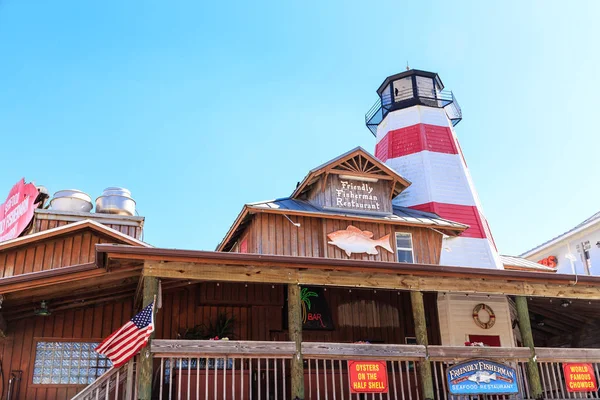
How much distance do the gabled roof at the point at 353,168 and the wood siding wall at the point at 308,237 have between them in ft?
4.79

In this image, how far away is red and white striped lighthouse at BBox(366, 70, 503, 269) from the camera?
20.6 meters

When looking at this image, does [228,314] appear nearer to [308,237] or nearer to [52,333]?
[308,237]

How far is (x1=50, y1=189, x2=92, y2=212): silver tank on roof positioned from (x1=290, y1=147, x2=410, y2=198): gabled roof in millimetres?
6576

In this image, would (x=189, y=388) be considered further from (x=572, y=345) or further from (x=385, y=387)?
(x=572, y=345)

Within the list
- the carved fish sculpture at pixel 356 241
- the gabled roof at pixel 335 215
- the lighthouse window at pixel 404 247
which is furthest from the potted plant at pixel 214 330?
the lighthouse window at pixel 404 247

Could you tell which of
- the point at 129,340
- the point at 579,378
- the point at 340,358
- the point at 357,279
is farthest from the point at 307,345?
the point at 579,378

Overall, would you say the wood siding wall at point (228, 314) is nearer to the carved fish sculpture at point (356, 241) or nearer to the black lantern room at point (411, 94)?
the carved fish sculpture at point (356, 241)

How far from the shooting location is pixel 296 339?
1204 cm

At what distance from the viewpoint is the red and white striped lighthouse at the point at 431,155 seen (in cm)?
2064

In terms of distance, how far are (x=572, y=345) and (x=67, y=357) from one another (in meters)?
15.0

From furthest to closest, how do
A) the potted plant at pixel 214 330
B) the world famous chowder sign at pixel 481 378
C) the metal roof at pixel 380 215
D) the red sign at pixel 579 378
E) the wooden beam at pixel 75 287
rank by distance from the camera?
1. the metal roof at pixel 380 215
2. the potted plant at pixel 214 330
3. the red sign at pixel 579 378
4. the world famous chowder sign at pixel 481 378
5. the wooden beam at pixel 75 287

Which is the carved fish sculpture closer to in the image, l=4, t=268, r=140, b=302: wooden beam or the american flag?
l=4, t=268, r=140, b=302: wooden beam

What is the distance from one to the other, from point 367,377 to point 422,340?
151cm

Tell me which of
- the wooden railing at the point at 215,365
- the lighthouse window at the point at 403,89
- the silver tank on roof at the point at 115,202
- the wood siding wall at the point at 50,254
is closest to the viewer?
the wooden railing at the point at 215,365
